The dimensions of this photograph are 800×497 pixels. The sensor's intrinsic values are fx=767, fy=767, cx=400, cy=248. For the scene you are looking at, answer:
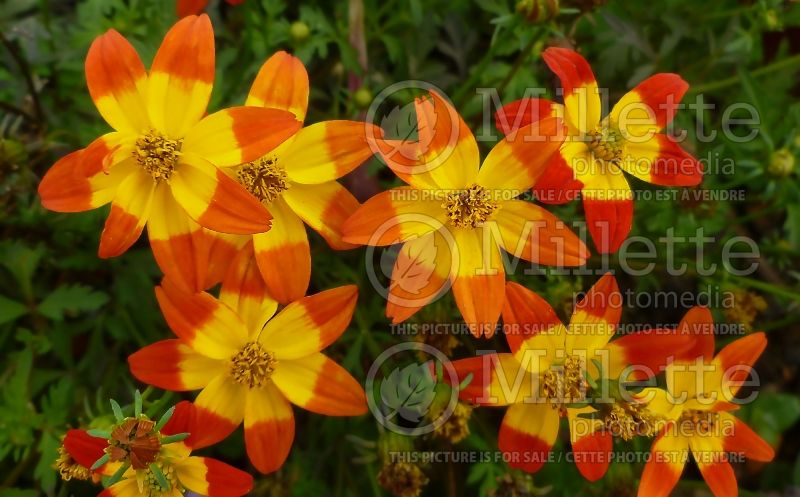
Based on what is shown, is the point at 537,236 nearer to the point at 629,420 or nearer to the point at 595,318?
the point at 595,318

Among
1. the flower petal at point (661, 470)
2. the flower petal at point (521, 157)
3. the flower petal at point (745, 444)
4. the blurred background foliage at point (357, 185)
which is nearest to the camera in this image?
the flower petal at point (521, 157)

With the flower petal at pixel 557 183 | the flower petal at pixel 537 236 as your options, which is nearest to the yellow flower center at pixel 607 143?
the flower petal at pixel 557 183

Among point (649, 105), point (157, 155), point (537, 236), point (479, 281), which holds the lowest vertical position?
point (479, 281)

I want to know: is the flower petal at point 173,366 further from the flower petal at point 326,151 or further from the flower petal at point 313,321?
the flower petal at point 326,151

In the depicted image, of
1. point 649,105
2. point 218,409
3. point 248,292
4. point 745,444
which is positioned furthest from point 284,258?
point 745,444

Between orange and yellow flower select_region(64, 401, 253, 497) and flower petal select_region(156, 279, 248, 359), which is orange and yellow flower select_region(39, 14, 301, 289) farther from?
orange and yellow flower select_region(64, 401, 253, 497)

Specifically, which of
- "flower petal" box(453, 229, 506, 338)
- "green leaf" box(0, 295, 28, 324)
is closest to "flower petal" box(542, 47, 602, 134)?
"flower petal" box(453, 229, 506, 338)

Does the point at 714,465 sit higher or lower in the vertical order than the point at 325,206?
lower
